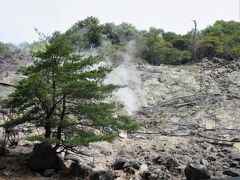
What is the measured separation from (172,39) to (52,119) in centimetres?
3817

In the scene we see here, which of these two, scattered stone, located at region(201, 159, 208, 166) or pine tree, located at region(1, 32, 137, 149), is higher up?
pine tree, located at region(1, 32, 137, 149)

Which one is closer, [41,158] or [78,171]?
[41,158]

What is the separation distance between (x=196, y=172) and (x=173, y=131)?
6.83m

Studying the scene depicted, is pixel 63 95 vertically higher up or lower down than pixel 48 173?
higher up

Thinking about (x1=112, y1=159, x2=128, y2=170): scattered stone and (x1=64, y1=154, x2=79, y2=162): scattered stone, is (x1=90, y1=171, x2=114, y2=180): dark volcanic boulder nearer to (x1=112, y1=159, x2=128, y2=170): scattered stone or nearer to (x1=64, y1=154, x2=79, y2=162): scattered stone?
(x1=112, y1=159, x2=128, y2=170): scattered stone

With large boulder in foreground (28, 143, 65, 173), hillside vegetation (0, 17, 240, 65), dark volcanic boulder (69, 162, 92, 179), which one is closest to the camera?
large boulder in foreground (28, 143, 65, 173)

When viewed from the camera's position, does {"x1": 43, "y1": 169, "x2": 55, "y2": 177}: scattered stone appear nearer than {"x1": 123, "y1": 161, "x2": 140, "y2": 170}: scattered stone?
Yes

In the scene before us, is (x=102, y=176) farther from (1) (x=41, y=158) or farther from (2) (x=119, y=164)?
(2) (x=119, y=164)

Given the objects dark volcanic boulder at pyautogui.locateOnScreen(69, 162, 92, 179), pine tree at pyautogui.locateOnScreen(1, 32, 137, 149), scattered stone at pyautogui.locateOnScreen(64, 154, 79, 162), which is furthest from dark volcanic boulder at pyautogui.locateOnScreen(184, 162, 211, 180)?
scattered stone at pyautogui.locateOnScreen(64, 154, 79, 162)

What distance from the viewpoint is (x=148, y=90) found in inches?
1240

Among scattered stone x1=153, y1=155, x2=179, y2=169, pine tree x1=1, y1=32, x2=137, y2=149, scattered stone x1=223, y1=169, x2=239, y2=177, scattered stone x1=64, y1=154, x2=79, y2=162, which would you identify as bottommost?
scattered stone x1=223, y1=169, x2=239, y2=177

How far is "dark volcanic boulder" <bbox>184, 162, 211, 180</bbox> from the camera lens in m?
17.9

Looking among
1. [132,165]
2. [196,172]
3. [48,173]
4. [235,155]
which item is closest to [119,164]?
A: [132,165]

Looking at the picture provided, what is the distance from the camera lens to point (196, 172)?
17953mm
